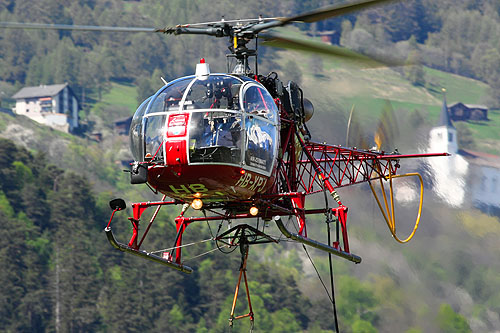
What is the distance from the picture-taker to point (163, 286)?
351 feet

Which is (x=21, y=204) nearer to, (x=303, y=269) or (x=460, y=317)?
(x=303, y=269)

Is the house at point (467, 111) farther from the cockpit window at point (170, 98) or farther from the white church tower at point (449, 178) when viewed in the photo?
the cockpit window at point (170, 98)

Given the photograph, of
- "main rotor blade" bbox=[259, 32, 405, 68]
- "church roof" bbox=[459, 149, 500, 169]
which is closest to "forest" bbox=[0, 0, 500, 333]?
"church roof" bbox=[459, 149, 500, 169]

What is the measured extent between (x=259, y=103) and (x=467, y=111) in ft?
439

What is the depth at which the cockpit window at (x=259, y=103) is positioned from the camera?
23766 millimetres

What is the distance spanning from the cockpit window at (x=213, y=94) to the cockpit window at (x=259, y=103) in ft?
0.88

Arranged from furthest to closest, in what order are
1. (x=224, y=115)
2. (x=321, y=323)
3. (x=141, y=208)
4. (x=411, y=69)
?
1. (x=411, y=69)
2. (x=321, y=323)
3. (x=141, y=208)
4. (x=224, y=115)

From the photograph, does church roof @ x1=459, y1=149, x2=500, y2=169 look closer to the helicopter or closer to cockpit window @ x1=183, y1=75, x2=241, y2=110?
the helicopter

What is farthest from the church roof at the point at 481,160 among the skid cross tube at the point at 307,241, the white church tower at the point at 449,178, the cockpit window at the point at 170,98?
the cockpit window at the point at 170,98

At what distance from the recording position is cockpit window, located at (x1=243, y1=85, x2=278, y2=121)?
78.0ft

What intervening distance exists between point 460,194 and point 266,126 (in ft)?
92.2

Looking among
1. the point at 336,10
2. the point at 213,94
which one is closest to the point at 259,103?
the point at 213,94

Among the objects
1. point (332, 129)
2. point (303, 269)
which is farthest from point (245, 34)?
point (303, 269)

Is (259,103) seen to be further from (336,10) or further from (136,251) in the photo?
(136,251)
